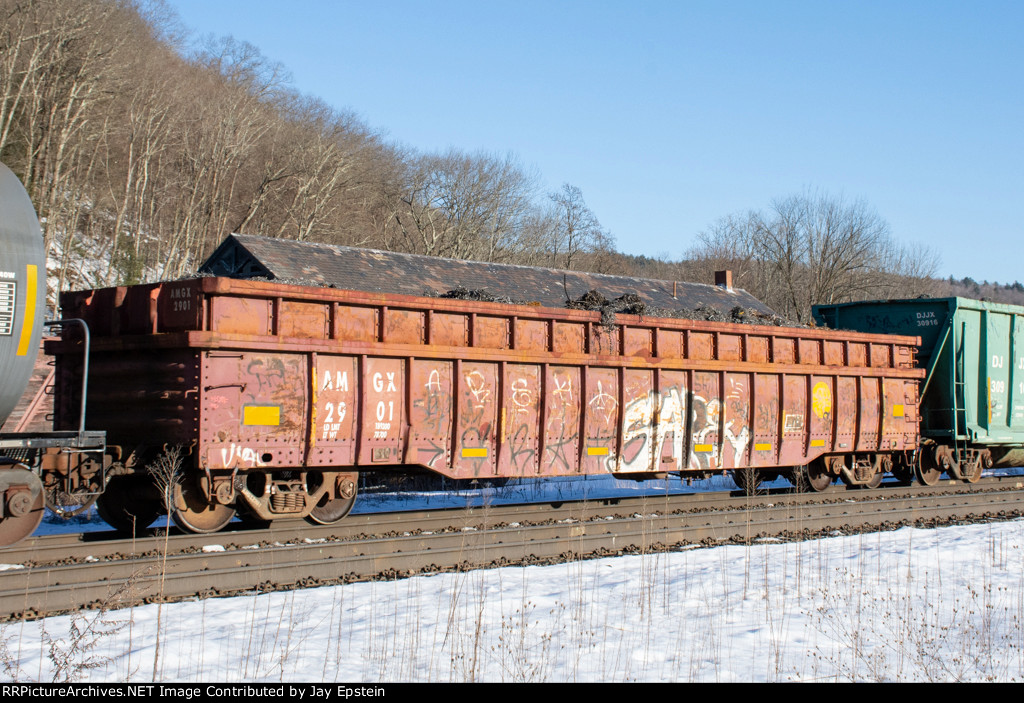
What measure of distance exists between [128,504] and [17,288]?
12.5ft

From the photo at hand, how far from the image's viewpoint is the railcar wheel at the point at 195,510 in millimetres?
9562

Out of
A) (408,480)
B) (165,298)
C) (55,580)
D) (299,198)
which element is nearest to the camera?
(55,580)

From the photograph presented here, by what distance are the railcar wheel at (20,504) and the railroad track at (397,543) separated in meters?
0.33

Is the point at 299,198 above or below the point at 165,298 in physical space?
above

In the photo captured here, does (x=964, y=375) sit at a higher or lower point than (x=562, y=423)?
higher

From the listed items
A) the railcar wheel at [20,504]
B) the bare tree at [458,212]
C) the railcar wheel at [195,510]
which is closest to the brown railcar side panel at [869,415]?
the railcar wheel at [195,510]

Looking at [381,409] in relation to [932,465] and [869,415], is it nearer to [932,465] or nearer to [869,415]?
[869,415]

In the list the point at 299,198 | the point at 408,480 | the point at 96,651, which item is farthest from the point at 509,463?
the point at 299,198

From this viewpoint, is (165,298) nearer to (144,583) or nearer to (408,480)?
(144,583)

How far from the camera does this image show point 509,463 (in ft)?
37.0

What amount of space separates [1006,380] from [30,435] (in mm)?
16466

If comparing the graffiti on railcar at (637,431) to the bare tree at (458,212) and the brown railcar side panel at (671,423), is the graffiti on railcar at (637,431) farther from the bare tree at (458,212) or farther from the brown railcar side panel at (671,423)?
the bare tree at (458,212)

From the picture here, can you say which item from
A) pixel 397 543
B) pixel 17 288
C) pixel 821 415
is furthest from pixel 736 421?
pixel 17 288

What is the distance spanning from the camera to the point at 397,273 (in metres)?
25.2
